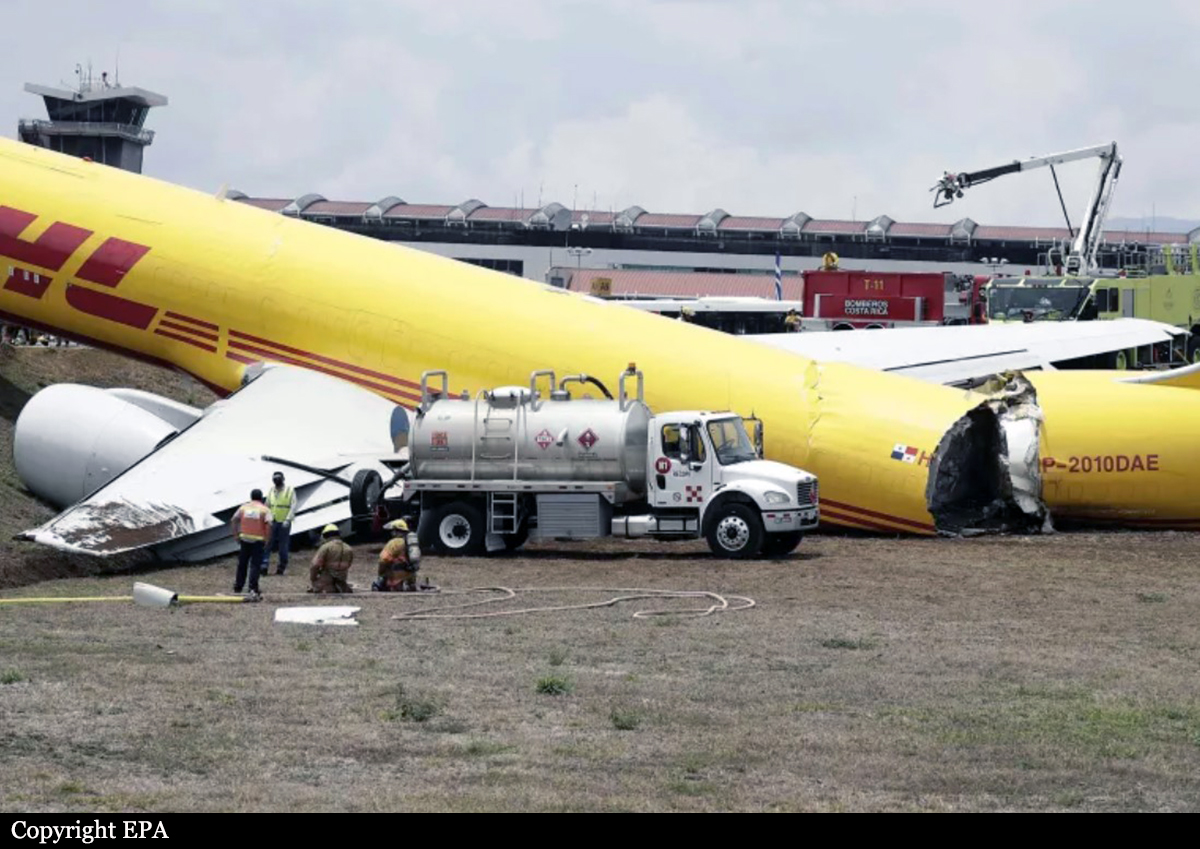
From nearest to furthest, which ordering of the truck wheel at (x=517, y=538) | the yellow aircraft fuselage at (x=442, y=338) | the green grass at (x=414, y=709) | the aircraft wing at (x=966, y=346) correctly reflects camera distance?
1. the green grass at (x=414, y=709)
2. the truck wheel at (x=517, y=538)
3. the yellow aircraft fuselage at (x=442, y=338)
4. the aircraft wing at (x=966, y=346)

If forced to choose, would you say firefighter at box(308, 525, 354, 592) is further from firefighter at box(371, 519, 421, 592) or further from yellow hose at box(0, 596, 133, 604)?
yellow hose at box(0, 596, 133, 604)

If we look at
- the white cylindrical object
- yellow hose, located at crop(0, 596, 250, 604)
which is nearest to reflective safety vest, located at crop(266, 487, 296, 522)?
yellow hose, located at crop(0, 596, 250, 604)

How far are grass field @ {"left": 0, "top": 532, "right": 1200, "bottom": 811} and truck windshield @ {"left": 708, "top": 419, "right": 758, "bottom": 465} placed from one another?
10.9 ft

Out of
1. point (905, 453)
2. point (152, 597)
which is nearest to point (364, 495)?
point (152, 597)

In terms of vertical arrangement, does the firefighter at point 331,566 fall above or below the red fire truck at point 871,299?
below

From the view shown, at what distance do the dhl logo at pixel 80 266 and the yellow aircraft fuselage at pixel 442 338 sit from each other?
27mm

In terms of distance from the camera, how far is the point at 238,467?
2983 centimetres

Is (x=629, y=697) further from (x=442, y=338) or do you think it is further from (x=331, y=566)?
(x=442, y=338)

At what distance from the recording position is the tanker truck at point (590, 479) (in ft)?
95.4

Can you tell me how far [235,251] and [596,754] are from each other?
22.0 meters

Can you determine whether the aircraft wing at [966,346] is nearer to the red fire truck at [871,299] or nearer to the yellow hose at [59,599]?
the red fire truck at [871,299]

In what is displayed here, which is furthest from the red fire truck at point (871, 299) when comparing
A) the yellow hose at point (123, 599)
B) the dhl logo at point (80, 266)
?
the yellow hose at point (123, 599)

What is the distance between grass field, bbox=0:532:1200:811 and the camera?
12828mm
